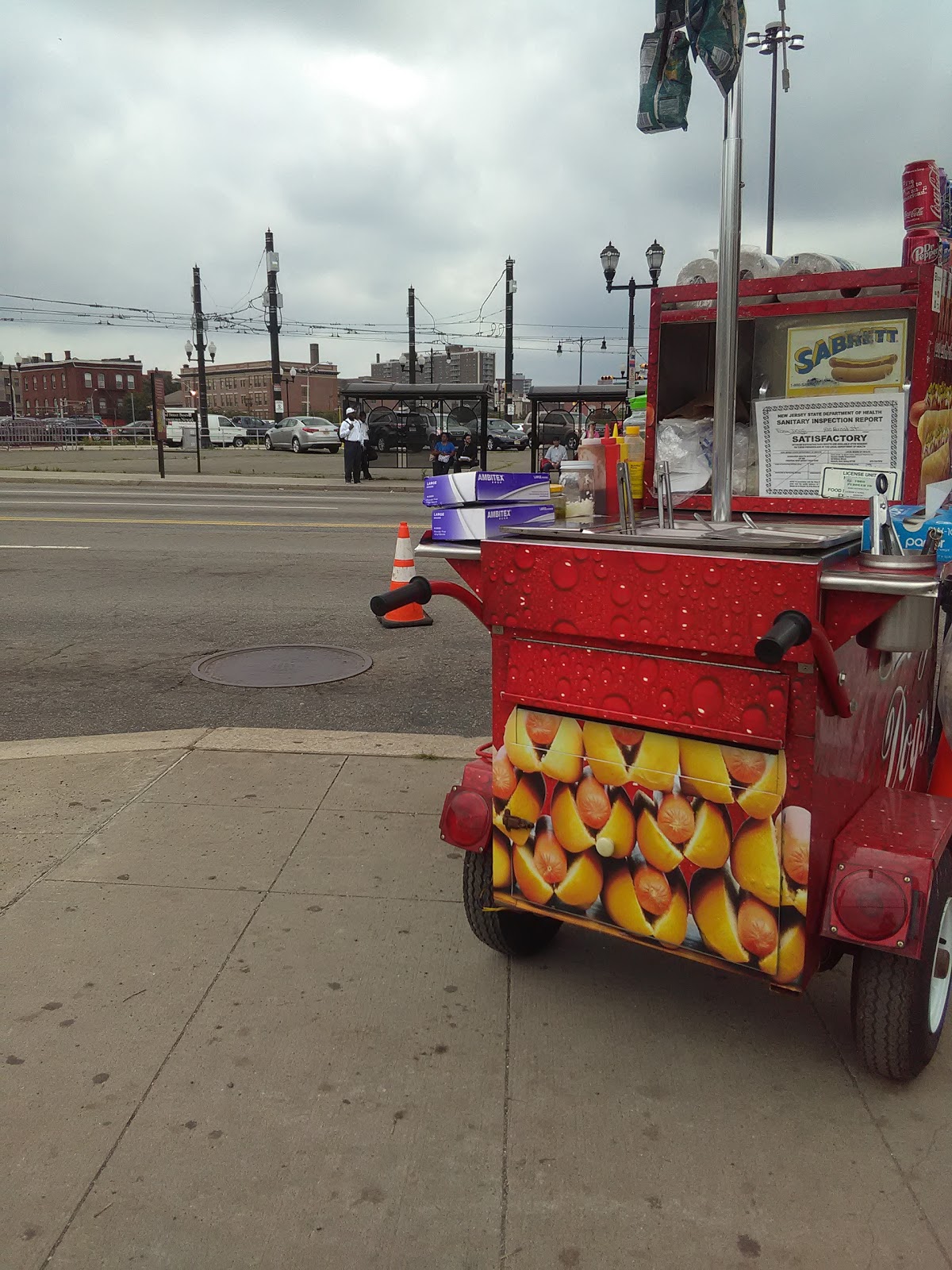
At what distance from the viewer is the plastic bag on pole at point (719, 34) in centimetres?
271

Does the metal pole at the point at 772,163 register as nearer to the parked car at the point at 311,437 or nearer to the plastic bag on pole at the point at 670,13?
the plastic bag on pole at the point at 670,13

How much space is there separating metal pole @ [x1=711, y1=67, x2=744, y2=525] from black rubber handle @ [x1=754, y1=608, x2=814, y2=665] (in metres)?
0.99

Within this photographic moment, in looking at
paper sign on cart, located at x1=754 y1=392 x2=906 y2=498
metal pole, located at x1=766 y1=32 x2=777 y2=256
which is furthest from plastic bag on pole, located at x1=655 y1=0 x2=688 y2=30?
metal pole, located at x1=766 y1=32 x2=777 y2=256

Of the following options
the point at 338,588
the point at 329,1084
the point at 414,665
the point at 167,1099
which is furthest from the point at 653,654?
the point at 338,588

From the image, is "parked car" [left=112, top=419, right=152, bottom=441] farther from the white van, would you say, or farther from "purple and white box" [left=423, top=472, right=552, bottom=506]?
"purple and white box" [left=423, top=472, right=552, bottom=506]

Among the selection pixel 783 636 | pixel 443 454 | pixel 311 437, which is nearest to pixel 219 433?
pixel 311 437

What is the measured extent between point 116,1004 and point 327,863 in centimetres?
99

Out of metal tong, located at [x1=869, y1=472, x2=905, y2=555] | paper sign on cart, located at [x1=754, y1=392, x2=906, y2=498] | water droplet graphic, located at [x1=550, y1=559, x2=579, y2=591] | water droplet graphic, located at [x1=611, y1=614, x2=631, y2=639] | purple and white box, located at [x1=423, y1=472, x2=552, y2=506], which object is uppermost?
paper sign on cart, located at [x1=754, y1=392, x2=906, y2=498]

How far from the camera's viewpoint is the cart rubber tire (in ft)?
7.79

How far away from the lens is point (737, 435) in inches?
132

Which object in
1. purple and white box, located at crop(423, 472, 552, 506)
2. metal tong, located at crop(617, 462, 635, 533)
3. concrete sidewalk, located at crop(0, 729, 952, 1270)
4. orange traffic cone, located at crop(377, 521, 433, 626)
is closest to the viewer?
concrete sidewalk, located at crop(0, 729, 952, 1270)

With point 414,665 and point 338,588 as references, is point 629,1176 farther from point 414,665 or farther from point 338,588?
point 338,588

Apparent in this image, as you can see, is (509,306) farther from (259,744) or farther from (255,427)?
(259,744)

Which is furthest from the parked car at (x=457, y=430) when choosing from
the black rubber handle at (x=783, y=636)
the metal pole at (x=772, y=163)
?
the black rubber handle at (x=783, y=636)
